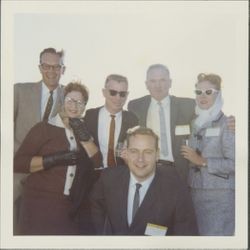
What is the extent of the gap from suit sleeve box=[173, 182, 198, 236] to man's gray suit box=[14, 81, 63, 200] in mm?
786

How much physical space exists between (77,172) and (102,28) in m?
0.76

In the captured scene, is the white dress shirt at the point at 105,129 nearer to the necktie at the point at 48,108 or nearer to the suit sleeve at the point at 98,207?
the suit sleeve at the point at 98,207

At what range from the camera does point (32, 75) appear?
9.20ft

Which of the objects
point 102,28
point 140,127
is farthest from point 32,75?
point 140,127

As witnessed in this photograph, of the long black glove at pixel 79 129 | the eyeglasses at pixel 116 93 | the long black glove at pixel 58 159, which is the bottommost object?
the long black glove at pixel 58 159

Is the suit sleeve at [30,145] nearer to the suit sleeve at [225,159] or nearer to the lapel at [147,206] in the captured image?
the lapel at [147,206]

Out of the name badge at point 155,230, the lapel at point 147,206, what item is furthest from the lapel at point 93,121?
the name badge at point 155,230

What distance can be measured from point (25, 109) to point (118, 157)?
544 millimetres

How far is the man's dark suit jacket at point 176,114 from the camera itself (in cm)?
281

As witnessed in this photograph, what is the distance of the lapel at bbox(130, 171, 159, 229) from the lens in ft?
9.27

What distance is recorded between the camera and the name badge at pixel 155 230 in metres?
2.83

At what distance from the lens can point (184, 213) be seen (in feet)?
9.24

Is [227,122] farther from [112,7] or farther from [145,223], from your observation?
[112,7]

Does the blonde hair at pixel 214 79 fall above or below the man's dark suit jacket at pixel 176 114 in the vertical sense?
above
